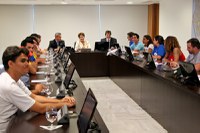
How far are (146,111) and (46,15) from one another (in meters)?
7.98

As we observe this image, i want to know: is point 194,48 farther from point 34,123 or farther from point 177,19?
point 177,19

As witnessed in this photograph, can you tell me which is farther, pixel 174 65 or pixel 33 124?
pixel 174 65

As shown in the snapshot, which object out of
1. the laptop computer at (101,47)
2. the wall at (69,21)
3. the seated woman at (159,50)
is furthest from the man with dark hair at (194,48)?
the wall at (69,21)

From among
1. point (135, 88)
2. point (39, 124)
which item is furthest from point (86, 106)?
point (135, 88)

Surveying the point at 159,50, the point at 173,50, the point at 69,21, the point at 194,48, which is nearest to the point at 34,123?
the point at 194,48

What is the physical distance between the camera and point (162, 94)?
393 centimetres

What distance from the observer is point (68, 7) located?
37.8ft

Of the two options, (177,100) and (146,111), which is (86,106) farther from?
(146,111)

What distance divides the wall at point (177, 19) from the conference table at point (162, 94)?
7.79 ft

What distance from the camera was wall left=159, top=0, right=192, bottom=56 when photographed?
7941 mm

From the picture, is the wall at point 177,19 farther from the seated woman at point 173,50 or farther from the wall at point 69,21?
the seated woman at point 173,50

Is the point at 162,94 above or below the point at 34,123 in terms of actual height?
below

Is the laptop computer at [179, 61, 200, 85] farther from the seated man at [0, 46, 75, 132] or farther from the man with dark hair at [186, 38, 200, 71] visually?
the man with dark hair at [186, 38, 200, 71]

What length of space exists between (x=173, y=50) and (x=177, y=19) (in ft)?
11.7
